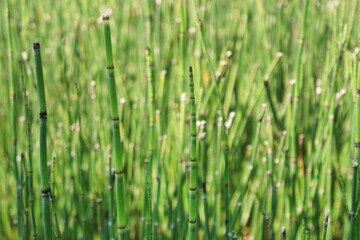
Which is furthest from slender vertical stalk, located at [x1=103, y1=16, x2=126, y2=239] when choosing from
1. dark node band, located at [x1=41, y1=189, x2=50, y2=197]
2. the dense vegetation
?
dark node band, located at [x1=41, y1=189, x2=50, y2=197]

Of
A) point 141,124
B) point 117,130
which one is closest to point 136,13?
point 141,124

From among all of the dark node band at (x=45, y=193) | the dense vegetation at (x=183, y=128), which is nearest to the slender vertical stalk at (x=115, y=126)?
the dense vegetation at (x=183, y=128)

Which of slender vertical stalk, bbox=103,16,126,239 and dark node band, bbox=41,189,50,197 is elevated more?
slender vertical stalk, bbox=103,16,126,239

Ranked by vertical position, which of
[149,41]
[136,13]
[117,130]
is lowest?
[117,130]

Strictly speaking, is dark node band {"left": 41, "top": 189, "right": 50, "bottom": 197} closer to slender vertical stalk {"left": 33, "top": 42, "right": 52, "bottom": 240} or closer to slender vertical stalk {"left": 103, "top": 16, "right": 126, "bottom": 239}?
slender vertical stalk {"left": 33, "top": 42, "right": 52, "bottom": 240}

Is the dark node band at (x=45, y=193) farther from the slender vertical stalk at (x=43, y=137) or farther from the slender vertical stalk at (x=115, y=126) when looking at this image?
the slender vertical stalk at (x=115, y=126)

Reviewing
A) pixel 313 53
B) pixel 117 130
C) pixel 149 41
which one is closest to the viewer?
pixel 117 130

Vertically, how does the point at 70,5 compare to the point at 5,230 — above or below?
above

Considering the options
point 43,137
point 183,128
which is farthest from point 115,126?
point 183,128

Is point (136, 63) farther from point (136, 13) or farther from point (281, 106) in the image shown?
point (281, 106)
